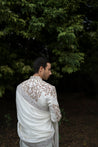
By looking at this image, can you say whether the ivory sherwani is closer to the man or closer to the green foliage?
the man

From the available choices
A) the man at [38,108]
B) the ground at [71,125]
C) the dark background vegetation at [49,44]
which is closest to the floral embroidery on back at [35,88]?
the man at [38,108]

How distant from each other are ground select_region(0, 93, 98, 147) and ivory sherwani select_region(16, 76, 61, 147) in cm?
282

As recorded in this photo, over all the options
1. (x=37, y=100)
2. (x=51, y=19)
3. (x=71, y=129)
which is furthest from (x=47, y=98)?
(x=71, y=129)

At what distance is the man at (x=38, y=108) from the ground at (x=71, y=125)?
283cm

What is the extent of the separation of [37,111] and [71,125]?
4488mm

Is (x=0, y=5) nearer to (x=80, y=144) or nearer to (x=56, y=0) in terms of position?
(x=56, y=0)

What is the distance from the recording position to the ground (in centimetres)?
505

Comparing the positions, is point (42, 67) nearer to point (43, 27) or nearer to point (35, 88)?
point (35, 88)

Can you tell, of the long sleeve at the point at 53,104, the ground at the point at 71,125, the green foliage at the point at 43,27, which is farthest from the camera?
the ground at the point at 71,125

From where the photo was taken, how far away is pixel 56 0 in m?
4.21

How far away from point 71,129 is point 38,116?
4.17m

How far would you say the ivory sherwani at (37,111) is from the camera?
199cm

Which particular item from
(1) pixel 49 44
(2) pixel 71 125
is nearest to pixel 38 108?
(1) pixel 49 44

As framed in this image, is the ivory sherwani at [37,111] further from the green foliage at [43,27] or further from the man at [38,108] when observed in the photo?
the green foliage at [43,27]
